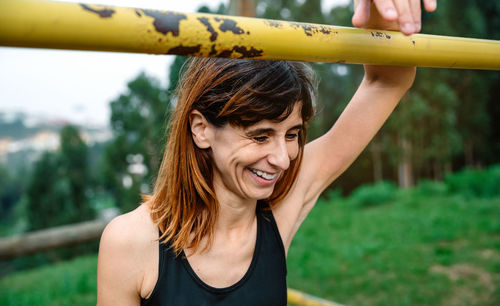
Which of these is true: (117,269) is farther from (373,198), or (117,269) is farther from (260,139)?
(373,198)

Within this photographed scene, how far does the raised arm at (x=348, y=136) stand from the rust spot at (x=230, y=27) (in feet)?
1.93

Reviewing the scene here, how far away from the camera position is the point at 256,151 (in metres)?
1.25

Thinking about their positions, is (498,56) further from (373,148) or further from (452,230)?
(373,148)

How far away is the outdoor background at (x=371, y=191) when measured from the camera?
407 cm

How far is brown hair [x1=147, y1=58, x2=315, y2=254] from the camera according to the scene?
125cm

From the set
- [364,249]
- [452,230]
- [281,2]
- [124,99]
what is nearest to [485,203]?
[452,230]

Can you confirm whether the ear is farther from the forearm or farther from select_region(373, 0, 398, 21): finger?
select_region(373, 0, 398, 21): finger

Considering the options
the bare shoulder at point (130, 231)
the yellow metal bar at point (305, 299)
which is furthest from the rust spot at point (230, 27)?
the yellow metal bar at point (305, 299)

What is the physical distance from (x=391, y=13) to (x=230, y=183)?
0.74 metres

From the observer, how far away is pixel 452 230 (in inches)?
200

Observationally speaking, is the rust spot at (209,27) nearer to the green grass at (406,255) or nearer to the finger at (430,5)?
the finger at (430,5)

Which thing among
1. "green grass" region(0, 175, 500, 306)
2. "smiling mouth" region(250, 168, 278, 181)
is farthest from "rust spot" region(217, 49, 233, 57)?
"green grass" region(0, 175, 500, 306)

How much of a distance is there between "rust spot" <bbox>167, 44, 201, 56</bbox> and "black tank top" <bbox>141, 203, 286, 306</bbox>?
76 centimetres

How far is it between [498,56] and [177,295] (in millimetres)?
1134
